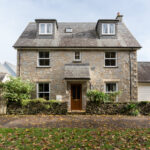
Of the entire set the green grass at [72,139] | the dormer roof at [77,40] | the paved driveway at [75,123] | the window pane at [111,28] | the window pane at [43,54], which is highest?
the window pane at [111,28]

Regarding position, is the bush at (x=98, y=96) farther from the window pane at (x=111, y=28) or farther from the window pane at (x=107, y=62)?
the window pane at (x=111, y=28)

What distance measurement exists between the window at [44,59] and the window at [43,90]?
210 centimetres

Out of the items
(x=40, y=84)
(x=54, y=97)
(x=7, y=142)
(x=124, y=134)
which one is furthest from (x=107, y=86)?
(x=7, y=142)

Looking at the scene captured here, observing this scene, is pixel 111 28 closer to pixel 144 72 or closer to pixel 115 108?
pixel 144 72

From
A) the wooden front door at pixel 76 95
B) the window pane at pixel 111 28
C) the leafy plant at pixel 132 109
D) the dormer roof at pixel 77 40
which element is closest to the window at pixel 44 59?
the dormer roof at pixel 77 40

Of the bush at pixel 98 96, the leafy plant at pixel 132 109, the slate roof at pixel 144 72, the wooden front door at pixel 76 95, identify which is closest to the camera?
the leafy plant at pixel 132 109

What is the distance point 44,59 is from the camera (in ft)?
50.2

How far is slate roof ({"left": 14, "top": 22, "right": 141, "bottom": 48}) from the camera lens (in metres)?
15.1

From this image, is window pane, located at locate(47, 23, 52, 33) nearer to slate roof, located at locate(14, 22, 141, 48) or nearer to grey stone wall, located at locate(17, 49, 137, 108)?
slate roof, located at locate(14, 22, 141, 48)

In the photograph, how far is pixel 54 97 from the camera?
14.8m

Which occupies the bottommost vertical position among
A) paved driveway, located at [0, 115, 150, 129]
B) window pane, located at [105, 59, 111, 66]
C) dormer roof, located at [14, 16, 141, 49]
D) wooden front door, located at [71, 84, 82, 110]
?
paved driveway, located at [0, 115, 150, 129]

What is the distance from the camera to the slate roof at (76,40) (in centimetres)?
1514

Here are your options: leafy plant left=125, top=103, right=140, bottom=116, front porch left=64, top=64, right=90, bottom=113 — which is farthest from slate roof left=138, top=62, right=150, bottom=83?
front porch left=64, top=64, right=90, bottom=113

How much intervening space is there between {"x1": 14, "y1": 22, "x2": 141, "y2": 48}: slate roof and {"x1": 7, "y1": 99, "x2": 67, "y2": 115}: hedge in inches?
237
